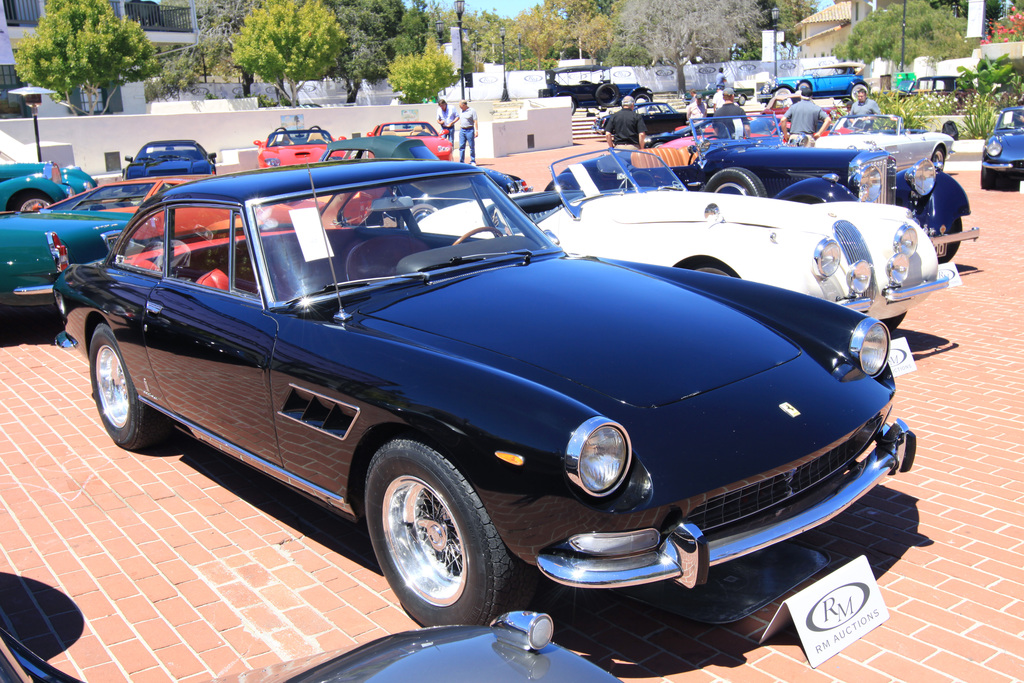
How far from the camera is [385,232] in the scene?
13.2 ft

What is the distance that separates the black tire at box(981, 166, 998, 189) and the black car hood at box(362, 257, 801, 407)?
42.6 feet

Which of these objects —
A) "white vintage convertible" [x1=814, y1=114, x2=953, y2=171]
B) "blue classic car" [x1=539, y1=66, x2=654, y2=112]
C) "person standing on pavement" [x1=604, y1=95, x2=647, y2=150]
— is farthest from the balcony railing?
"white vintage convertible" [x1=814, y1=114, x2=953, y2=171]

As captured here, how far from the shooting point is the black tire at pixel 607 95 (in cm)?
3647

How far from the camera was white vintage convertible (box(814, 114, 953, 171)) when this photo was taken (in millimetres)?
11820

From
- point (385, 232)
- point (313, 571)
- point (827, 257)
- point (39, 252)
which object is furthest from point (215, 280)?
point (39, 252)

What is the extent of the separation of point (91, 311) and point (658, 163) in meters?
4.76

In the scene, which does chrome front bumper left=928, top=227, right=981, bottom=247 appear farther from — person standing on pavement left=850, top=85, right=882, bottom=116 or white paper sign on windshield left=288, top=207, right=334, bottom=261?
person standing on pavement left=850, top=85, right=882, bottom=116

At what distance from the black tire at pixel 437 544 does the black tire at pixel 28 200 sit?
11.9 meters

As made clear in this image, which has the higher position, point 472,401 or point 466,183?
point 466,183

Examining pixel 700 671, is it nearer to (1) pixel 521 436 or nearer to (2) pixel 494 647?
(1) pixel 521 436

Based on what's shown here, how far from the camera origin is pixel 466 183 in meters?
4.24

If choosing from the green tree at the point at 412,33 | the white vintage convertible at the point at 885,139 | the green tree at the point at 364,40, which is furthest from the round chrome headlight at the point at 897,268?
the green tree at the point at 364,40

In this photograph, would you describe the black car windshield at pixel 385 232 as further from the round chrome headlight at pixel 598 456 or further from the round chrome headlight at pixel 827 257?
the round chrome headlight at pixel 827 257

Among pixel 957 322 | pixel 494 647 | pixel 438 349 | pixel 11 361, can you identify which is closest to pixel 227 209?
pixel 438 349
